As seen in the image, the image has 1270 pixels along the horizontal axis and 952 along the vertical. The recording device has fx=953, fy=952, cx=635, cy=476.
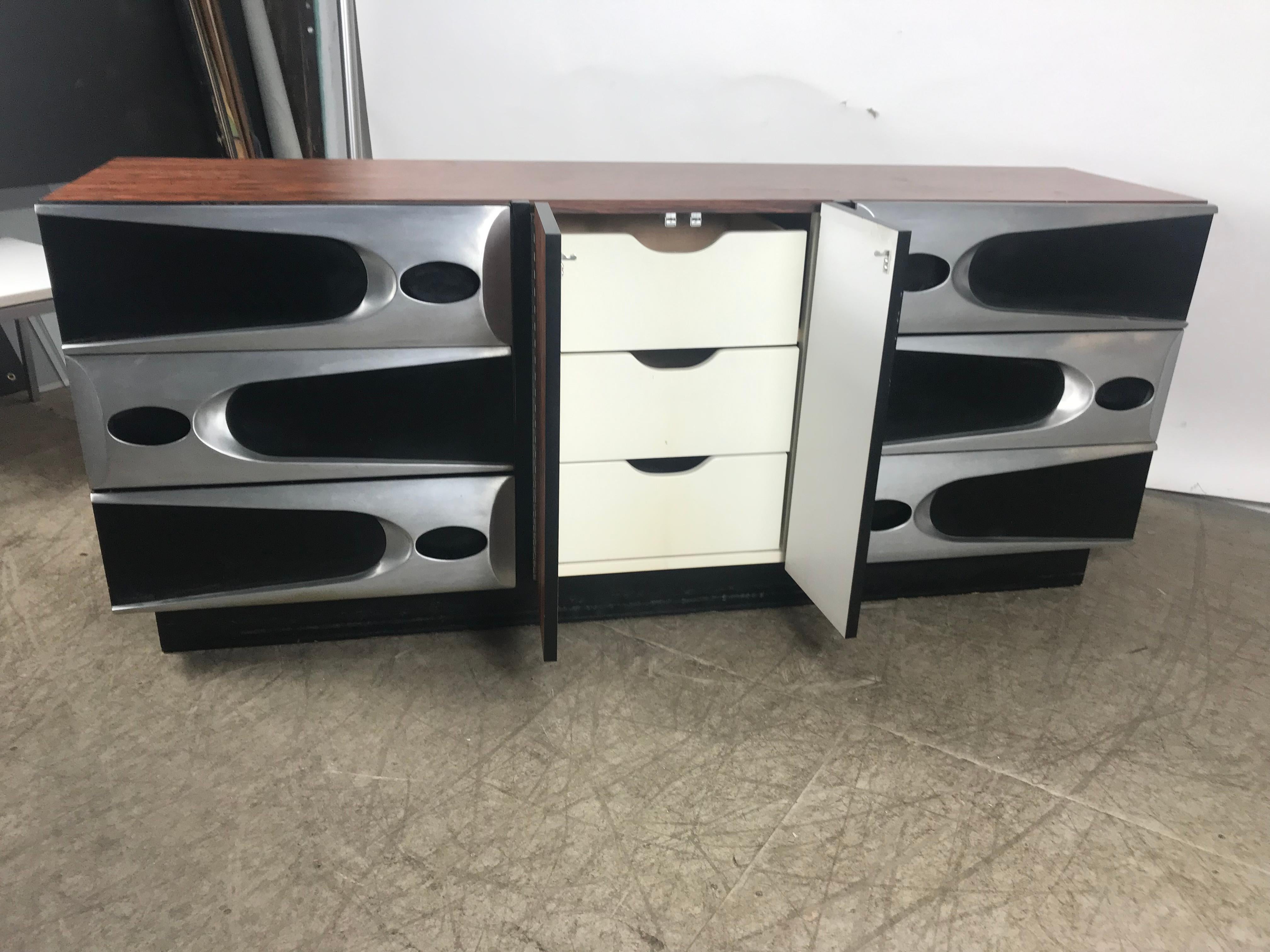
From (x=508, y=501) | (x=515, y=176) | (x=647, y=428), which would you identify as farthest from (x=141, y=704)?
(x=515, y=176)

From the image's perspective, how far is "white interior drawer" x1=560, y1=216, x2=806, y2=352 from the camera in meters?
1.32

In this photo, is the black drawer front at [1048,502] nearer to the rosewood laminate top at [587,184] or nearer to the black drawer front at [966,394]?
the black drawer front at [966,394]

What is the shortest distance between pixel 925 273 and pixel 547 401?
0.65 m

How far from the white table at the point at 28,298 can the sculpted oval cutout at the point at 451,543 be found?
751 mm

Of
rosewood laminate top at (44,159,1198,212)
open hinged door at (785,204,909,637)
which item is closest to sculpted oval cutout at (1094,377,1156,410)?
rosewood laminate top at (44,159,1198,212)

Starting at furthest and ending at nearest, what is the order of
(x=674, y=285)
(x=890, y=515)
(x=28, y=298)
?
1. (x=28, y=298)
2. (x=890, y=515)
3. (x=674, y=285)

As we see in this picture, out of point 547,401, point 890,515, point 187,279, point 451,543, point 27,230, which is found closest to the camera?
point 547,401

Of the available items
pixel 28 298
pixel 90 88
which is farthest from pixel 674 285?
pixel 90 88

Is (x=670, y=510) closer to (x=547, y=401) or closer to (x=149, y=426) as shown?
(x=547, y=401)

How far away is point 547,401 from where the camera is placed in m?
1.10

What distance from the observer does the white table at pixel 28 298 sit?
71.4 inches

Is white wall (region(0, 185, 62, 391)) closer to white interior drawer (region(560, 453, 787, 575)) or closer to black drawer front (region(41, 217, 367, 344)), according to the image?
black drawer front (region(41, 217, 367, 344))

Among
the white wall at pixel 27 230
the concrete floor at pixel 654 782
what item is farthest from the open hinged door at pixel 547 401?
the white wall at pixel 27 230

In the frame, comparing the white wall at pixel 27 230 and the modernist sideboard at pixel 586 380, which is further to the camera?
the white wall at pixel 27 230
